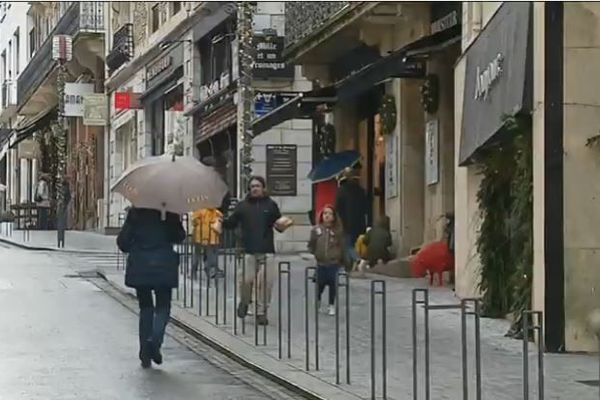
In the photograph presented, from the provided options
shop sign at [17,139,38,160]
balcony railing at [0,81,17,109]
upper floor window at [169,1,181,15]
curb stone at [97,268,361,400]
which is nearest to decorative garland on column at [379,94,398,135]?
curb stone at [97,268,361,400]

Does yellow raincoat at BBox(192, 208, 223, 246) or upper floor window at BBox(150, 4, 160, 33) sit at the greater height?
upper floor window at BBox(150, 4, 160, 33)

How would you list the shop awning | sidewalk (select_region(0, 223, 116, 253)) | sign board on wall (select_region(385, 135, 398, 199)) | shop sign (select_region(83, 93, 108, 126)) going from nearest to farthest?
the shop awning
sign board on wall (select_region(385, 135, 398, 199))
sidewalk (select_region(0, 223, 116, 253))
shop sign (select_region(83, 93, 108, 126))

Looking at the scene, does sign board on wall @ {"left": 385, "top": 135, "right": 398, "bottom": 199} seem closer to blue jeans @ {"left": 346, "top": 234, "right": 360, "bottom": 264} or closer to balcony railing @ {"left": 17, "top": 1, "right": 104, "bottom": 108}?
blue jeans @ {"left": 346, "top": 234, "right": 360, "bottom": 264}

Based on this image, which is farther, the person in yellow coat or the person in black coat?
the person in yellow coat

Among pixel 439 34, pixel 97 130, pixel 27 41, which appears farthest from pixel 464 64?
pixel 27 41

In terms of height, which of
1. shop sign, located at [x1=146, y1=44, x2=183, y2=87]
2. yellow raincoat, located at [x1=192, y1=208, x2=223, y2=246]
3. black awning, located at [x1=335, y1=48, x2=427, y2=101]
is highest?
shop sign, located at [x1=146, y1=44, x2=183, y2=87]

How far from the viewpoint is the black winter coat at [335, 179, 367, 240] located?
22.4m

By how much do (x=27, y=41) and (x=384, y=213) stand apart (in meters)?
47.1

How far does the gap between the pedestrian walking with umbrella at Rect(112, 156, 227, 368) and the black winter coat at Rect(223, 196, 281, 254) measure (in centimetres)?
257

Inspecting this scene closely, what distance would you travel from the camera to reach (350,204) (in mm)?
22562

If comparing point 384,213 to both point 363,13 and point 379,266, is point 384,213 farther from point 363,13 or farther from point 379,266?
point 363,13

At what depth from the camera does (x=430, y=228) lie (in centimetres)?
2191

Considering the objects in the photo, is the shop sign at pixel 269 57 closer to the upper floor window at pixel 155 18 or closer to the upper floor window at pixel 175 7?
the upper floor window at pixel 175 7

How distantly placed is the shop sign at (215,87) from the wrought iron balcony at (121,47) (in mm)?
9170
